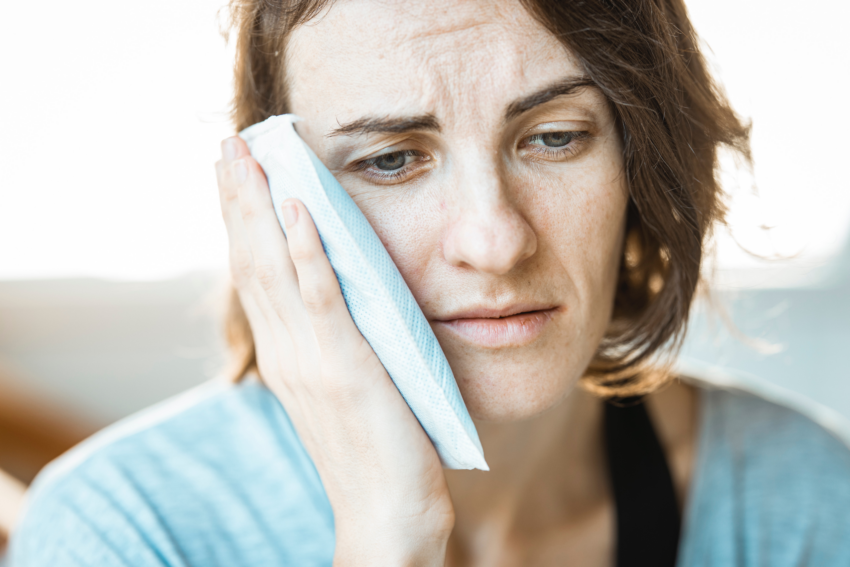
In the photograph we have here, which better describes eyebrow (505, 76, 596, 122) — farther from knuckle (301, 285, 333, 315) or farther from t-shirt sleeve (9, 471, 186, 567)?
t-shirt sleeve (9, 471, 186, 567)

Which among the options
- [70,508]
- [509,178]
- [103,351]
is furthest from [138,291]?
[509,178]

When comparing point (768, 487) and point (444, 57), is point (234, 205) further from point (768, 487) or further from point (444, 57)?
point (768, 487)

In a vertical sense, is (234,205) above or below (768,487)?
above

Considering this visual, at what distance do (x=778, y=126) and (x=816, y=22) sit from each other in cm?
34

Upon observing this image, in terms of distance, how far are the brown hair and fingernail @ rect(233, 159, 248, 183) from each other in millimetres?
131

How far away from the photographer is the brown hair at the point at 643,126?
32.4 inches

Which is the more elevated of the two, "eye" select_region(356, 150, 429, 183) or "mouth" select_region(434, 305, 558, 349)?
"eye" select_region(356, 150, 429, 183)

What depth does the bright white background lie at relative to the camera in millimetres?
1867

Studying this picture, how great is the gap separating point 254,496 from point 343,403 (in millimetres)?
328

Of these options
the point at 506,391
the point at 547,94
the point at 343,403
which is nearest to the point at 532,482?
the point at 506,391

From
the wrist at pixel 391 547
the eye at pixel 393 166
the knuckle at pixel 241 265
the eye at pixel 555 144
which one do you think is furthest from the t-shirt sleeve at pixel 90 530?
the eye at pixel 555 144

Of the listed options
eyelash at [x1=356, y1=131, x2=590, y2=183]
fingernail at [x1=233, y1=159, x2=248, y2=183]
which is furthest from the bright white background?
eyelash at [x1=356, y1=131, x2=590, y2=183]

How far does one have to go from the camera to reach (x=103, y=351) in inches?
98.9

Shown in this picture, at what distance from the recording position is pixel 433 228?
2.63 ft
